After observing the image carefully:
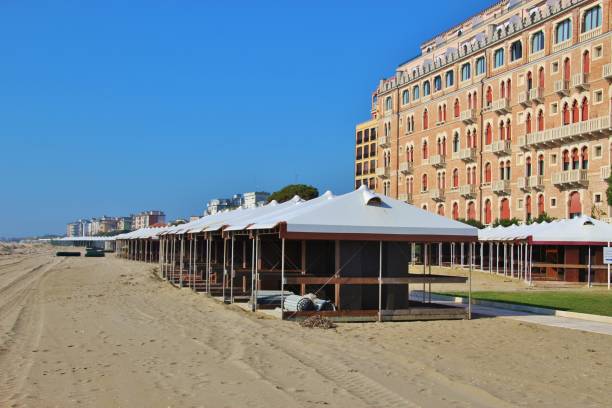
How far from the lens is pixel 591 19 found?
158 ft

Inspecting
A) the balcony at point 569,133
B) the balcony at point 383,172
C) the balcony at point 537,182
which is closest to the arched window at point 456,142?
the balcony at point 569,133

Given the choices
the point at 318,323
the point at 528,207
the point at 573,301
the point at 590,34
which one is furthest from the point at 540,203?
the point at 318,323

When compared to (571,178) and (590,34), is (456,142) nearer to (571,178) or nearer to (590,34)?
(571,178)

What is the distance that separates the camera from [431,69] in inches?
2709

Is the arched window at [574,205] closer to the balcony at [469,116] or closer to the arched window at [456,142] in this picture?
the balcony at [469,116]

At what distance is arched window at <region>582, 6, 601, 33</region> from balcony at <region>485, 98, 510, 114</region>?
9182 millimetres

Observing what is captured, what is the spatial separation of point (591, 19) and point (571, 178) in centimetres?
1107

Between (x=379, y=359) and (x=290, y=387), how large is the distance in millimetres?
2680

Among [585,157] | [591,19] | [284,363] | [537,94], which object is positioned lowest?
[284,363]

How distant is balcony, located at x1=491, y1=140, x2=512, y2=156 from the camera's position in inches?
2234

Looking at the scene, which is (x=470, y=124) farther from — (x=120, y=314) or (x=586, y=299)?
(x=120, y=314)

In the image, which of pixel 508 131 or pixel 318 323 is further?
pixel 508 131

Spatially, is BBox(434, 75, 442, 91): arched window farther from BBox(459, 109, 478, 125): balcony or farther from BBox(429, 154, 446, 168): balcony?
BBox(429, 154, 446, 168): balcony

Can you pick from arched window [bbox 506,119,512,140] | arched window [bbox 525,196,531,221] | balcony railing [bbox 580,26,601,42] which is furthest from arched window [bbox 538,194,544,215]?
balcony railing [bbox 580,26,601,42]
